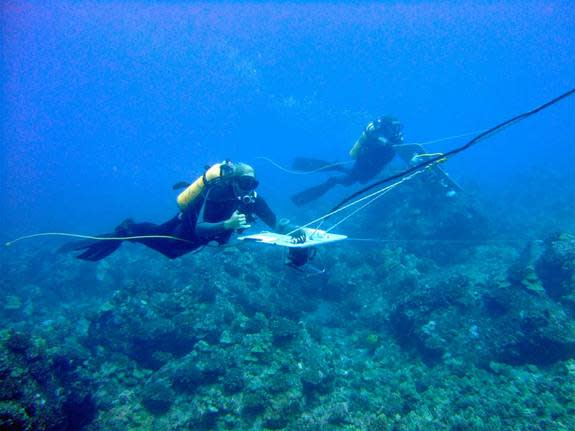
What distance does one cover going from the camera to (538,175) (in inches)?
1291

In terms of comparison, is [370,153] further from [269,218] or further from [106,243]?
[106,243]

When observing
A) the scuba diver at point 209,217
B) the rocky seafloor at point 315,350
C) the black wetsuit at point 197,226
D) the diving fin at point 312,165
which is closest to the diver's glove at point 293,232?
the scuba diver at point 209,217

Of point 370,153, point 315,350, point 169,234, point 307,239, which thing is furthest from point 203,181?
point 370,153

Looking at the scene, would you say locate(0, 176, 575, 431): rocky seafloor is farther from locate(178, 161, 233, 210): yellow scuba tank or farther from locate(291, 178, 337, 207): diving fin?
locate(291, 178, 337, 207): diving fin

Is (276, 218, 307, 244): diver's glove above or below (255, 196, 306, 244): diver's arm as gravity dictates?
below

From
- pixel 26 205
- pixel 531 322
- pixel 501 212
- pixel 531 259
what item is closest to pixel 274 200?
pixel 501 212

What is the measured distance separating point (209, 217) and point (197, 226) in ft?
1.79

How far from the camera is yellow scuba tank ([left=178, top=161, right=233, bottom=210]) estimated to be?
5.70 meters

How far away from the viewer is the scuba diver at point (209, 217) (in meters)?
5.43

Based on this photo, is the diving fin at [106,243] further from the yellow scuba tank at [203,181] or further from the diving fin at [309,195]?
the diving fin at [309,195]

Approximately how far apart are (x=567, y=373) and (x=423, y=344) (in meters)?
3.16

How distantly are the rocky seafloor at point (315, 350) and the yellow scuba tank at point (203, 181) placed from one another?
9.50 ft

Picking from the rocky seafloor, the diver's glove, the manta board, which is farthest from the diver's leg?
the rocky seafloor

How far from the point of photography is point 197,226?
17.5 feet
